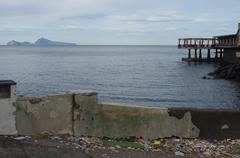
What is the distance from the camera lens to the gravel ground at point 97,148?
23.5 feet

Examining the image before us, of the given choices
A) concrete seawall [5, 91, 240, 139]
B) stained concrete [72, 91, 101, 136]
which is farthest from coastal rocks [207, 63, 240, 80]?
stained concrete [72, 91, 101, 136]

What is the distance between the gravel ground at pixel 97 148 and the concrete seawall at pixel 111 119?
0.61 ft

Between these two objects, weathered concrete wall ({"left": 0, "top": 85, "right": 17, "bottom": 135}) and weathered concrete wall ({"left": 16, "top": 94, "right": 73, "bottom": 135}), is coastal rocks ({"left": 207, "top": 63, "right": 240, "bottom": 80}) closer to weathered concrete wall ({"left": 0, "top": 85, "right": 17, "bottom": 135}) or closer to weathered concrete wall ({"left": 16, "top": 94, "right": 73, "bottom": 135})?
weathered concrete wall ({"left": 16, "top": 94, "right": 73, "bottom": 135})

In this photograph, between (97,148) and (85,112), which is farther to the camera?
(85,112)

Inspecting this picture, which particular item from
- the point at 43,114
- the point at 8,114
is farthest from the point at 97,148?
the point at 8,114

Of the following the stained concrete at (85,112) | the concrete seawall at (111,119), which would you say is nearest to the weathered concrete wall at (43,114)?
the concrete seawall at (111,119)

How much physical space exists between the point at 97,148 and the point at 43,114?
134 cm

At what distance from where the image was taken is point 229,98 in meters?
38.7

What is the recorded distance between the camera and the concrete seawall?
27.6 ft

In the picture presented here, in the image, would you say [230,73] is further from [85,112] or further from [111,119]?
[85,112]

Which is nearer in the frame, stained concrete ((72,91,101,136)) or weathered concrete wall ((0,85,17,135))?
weathered concrete wall ((0,85,17,135))

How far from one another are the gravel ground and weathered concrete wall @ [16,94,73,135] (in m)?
0.18

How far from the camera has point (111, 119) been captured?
8656mm

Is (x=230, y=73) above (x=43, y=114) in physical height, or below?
below
